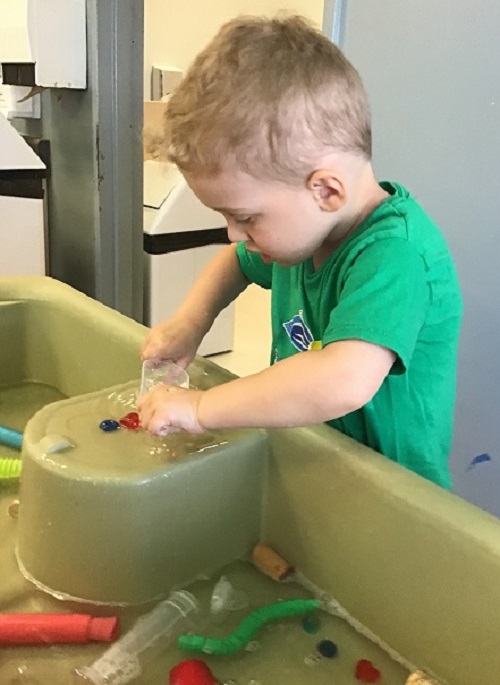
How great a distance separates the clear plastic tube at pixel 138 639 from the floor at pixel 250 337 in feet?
2.86

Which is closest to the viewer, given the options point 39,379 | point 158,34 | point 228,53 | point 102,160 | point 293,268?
point 228,53

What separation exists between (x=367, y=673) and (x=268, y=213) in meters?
0.31

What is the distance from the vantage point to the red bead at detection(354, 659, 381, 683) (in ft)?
1.74

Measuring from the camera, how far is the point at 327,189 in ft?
1.84

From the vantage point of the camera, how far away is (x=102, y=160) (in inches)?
41.3

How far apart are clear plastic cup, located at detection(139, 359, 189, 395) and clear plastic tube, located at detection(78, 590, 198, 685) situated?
0.17 metres

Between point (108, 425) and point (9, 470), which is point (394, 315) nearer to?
point (108, 425)

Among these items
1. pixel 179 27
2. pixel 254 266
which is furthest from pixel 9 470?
pixel 179 27

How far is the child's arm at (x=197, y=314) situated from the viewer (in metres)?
0.72

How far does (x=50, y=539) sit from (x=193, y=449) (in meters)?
0.12

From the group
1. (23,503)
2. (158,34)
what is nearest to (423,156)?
(23,503)

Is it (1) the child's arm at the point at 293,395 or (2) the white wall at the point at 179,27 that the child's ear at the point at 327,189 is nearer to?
(1) the child's arm at the point at 293,395

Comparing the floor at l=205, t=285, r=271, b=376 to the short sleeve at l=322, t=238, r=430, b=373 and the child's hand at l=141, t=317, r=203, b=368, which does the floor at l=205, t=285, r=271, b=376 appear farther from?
the short sleeve at l=322, t=238, r=430, b=373

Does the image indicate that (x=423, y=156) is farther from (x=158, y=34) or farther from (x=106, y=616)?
(x=158, y=34)
